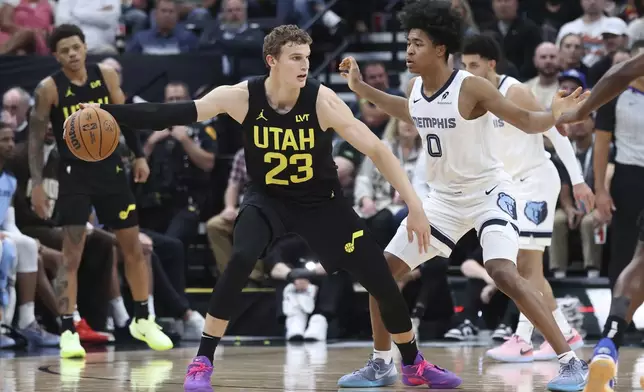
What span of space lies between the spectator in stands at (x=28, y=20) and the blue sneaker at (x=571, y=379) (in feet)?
28.8

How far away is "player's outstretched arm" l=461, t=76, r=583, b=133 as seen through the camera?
18.5 ft

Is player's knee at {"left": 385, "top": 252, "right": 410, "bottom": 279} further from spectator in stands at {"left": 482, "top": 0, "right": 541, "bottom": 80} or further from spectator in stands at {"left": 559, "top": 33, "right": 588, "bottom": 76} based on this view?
spectator in stands at {"left": 482, "top": 0, "right": 541, "bottom": 80}

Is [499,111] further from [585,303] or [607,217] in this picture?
[585,303]

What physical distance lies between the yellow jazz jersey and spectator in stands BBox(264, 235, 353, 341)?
414 cm

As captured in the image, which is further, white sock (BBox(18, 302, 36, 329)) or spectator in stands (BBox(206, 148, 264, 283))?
spectator in stands (BBox(206, 148, 264, 283))

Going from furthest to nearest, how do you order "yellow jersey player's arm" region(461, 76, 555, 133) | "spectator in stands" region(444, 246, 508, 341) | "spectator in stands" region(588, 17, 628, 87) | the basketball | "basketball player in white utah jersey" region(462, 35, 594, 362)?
Answer: "spectator in stands" region(588, 17, 628, 87), "spectator in stands" region(444, 246, 508, 341), "basketball player in white utah jersey" region(462, 35, 594, 362), "yellow jersey player's arm" region(461, 76, 555, 133), the basketball

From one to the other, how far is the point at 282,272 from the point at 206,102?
15.3 ft

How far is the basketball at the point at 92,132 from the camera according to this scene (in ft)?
18.7

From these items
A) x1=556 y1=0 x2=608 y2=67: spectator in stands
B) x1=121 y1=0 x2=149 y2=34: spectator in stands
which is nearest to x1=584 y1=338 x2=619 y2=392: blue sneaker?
x1=556 y1=0 x2=608 y2=67: spectator in stands

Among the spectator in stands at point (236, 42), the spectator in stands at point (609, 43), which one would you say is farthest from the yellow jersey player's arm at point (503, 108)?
the spectator in stands at point (236, 42)

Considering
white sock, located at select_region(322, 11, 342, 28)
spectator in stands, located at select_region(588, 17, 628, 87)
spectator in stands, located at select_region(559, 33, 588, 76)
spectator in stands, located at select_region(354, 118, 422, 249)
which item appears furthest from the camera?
white sock, located at select_region(322, 11, 342, 28)

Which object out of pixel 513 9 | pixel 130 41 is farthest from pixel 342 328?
pixel 130 41

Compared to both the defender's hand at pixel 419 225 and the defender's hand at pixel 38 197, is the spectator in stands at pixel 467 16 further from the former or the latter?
the defender's hand at pixel 419 225

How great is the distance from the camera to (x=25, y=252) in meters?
9.36
